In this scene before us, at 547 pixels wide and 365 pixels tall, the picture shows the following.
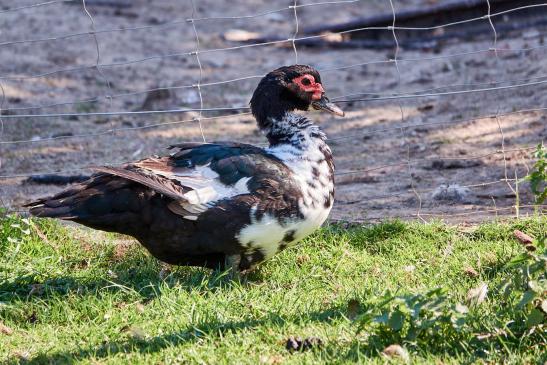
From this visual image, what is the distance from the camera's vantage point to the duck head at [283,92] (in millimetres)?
5461

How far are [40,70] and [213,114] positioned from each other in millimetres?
2150

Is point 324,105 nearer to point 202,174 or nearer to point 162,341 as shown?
point 202,174

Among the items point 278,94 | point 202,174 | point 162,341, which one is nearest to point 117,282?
point 202,174

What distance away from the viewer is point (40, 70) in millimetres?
10250

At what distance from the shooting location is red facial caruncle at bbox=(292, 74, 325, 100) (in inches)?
Answer: 216

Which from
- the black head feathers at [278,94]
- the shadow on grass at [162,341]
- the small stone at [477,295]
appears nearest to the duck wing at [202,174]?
the black head feathers at [278,94]

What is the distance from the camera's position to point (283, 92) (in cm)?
548

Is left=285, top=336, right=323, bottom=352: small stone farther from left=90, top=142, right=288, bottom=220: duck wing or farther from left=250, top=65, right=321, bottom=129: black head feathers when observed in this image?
left=250, top=65, right=321, bottom=129: black head feathers

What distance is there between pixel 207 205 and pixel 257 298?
1.87 feet

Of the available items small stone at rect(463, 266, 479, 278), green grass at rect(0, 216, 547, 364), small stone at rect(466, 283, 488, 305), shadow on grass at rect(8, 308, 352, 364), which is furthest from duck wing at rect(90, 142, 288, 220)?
small stone at rect(466, 283, 488, 305)

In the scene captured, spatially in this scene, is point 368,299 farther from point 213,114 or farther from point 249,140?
point 213,114

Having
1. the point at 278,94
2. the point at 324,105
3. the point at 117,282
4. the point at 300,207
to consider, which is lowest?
the point at 117,282

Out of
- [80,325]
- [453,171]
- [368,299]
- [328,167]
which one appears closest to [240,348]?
[368,299]

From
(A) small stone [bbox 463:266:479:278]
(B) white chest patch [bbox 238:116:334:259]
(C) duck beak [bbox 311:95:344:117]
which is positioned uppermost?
(C) duck beak [bbox 311:95:344:117]
